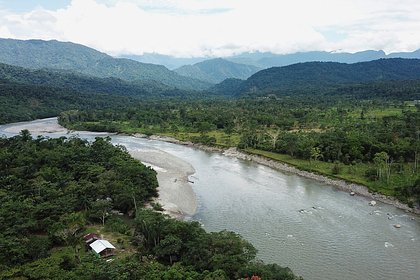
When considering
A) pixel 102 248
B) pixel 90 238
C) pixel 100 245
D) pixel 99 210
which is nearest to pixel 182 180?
pixel 99 210

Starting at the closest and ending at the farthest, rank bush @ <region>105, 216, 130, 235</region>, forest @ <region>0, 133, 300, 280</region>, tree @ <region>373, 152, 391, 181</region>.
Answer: forest @ <region>0, 133, 300, 280</region>
bush @ <region>105, 216, 130, 235</region>
tree @ <region>373, 152, 391, 181</region>

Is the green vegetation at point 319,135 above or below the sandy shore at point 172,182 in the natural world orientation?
above

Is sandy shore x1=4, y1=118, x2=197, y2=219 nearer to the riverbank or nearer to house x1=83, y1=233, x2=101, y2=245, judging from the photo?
house x1=83, y1=233, x2=101, y2=245

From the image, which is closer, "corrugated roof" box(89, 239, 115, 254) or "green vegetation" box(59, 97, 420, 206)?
"corrugated roof" box(89, 239, 115, 254)

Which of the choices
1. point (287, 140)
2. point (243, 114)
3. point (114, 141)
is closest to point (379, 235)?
point (287, 140)

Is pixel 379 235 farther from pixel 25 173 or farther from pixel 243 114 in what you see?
pixel 243 114

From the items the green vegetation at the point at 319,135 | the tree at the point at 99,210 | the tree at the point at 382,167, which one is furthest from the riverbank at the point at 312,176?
the tree at the point at 99,210

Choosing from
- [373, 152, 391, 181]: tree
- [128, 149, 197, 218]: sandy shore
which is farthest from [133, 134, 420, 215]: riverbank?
[128, 149, 197, 218]: sandy shore

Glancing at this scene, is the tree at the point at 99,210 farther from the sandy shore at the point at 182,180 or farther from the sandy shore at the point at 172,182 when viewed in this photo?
the sandy shore at the point at 182,180
